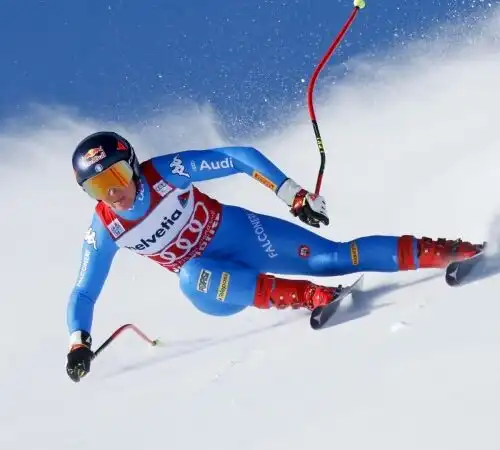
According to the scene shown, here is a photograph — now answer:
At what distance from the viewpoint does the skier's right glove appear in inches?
209

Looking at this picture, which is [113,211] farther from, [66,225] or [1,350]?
[66,225]

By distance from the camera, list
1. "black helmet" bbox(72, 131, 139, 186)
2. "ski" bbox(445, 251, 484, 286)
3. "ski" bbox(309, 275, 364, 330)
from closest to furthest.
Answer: "ski" bbox(445, 251, 484, 286)
"ski" bbox(309, 275, 364, 330)
"black helmet" bbox(72, 131, 139, 186)

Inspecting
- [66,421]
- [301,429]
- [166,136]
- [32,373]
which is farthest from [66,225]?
[301,429]

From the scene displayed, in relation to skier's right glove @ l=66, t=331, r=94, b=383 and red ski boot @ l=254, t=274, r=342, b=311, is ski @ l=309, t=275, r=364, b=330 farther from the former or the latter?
skier's right glove @ l=66, t=331, r=94, b=383

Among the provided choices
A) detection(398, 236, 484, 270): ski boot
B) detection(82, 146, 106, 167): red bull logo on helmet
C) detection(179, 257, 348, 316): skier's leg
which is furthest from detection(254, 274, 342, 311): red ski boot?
detection(82, 146, 106, 167): red bull logo on helmet

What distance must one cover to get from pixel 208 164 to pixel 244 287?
0.68 metres

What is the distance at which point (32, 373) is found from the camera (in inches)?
265

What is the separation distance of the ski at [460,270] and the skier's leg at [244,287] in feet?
2.60

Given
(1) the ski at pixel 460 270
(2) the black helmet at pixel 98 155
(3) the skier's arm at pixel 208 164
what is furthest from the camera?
(3) the skier's arm at pixel 208 164

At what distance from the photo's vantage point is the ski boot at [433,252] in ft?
15.7

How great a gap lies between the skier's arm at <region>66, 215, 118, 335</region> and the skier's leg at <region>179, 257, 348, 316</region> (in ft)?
1.72

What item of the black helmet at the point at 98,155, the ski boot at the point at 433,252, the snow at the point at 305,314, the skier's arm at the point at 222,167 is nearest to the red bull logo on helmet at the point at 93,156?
the black helmet at the point at 98,155

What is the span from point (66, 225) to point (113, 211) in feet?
15.7

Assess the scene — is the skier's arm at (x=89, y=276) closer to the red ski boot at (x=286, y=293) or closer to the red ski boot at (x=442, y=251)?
the red ski boot at (x=286, y=293)
